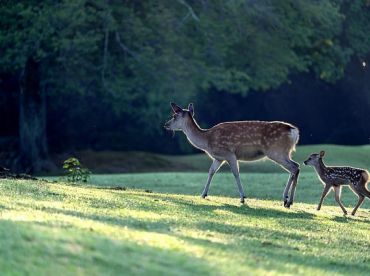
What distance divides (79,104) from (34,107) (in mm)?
4170

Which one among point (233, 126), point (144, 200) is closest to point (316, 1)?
point (233, 126)

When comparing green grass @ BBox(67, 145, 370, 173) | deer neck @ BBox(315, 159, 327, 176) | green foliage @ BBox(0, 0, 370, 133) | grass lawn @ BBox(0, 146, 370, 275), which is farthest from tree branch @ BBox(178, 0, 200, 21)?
grass lawn @ BBox(0, 146, 370, 275)

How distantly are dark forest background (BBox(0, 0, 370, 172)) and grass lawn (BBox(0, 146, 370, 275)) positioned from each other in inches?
700

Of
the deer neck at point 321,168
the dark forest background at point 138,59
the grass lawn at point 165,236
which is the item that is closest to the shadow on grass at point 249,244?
the grass lawn at point 165,236

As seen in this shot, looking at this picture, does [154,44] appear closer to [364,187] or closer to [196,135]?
[196,135]

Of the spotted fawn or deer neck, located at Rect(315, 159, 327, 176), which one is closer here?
the spotted fawn

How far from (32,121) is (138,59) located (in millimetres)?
5343

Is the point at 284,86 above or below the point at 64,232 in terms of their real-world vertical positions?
above

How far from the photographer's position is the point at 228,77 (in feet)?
120

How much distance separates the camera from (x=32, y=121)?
38.3 m

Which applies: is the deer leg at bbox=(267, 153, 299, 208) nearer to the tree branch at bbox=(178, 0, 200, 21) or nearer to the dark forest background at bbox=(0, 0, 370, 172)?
the dark forest background at bbox=(0, 0, 370, 172)

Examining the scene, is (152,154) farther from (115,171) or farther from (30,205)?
(30,205)

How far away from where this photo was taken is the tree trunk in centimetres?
3772

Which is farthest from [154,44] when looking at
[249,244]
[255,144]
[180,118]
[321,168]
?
[249,244]
